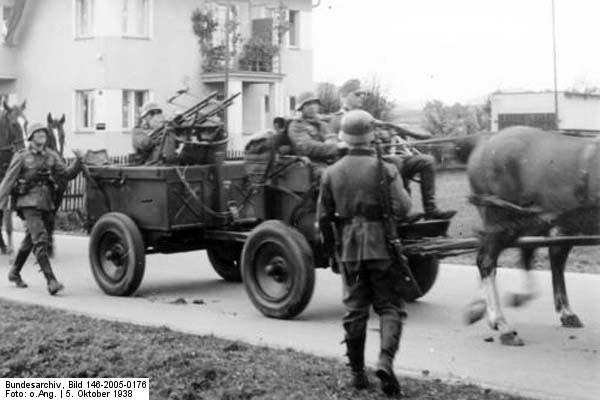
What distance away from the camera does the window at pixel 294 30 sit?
42.0m

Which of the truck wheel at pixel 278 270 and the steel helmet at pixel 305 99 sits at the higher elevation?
the steel helmet at pixel 305 99

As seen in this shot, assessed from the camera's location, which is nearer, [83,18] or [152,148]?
[152,148]

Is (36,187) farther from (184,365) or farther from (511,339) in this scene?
(511,339)

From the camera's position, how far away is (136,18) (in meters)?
37.2

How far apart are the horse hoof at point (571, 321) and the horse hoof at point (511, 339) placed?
102 cm

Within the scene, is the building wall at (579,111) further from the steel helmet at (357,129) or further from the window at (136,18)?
the window at (136,18)

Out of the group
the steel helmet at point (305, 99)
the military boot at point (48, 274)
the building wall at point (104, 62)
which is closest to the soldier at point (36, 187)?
the military boot at point (48, 274)

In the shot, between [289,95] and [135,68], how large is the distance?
7.35m

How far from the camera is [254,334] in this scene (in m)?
10.2

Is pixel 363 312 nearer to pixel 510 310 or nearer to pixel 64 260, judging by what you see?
pixel 510 310

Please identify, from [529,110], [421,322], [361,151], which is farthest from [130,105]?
[361,151]

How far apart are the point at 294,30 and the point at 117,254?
30.3 metres

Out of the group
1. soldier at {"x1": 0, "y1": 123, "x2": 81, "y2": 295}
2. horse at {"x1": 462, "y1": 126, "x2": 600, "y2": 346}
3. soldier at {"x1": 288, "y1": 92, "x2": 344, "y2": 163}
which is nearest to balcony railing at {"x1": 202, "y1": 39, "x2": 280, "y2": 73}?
soldier at {"x1": 0, "y1": 123, "x2": 81, "y2": 295}

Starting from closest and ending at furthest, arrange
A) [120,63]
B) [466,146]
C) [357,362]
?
[357,362]
[466,146]
[120,63]
